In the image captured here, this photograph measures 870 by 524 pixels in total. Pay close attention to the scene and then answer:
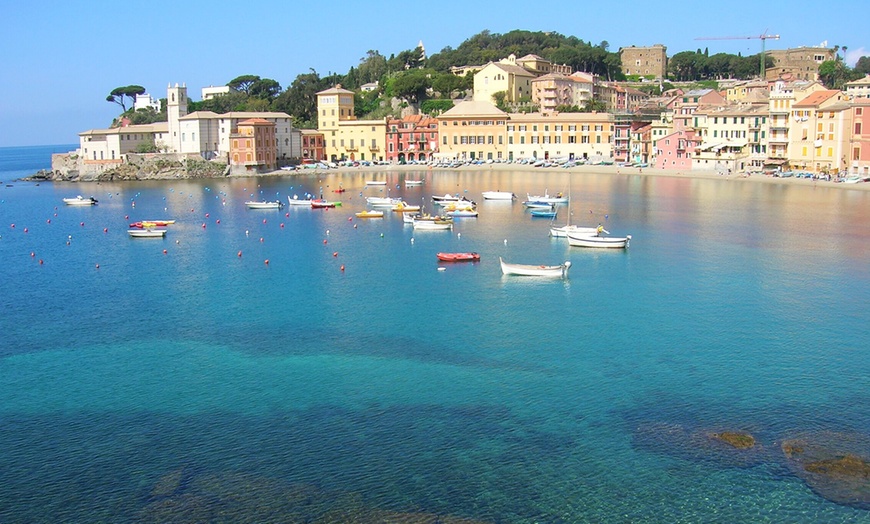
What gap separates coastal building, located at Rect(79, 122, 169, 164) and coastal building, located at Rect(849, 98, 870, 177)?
67198 mm

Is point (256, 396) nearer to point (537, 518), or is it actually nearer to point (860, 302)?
point (537, 518)

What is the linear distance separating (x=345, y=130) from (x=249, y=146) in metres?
12.1

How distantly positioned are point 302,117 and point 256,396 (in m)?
87.2

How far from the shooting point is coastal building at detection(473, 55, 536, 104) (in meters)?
95.8

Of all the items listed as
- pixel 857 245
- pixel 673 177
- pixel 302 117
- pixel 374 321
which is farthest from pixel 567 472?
pixel 302 117

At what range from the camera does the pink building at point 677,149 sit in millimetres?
75812

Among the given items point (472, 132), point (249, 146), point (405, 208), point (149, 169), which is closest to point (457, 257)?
point (405, 208)

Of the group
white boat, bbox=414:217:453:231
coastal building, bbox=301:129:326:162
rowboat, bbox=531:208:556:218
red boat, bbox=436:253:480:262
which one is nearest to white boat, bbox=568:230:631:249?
red boat, bbox=436:253:480:262

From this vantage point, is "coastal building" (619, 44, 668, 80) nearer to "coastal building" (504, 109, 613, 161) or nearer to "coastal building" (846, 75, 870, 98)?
"coastal building" (504, 109, 613, 161)

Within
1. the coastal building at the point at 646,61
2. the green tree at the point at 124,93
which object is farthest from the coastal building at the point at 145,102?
the coastal building at the point at 646,61

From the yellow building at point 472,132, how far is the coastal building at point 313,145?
1393 cm

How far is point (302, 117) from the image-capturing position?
10338 cm

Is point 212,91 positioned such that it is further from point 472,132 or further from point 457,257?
point 457,257

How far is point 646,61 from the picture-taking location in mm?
128750
